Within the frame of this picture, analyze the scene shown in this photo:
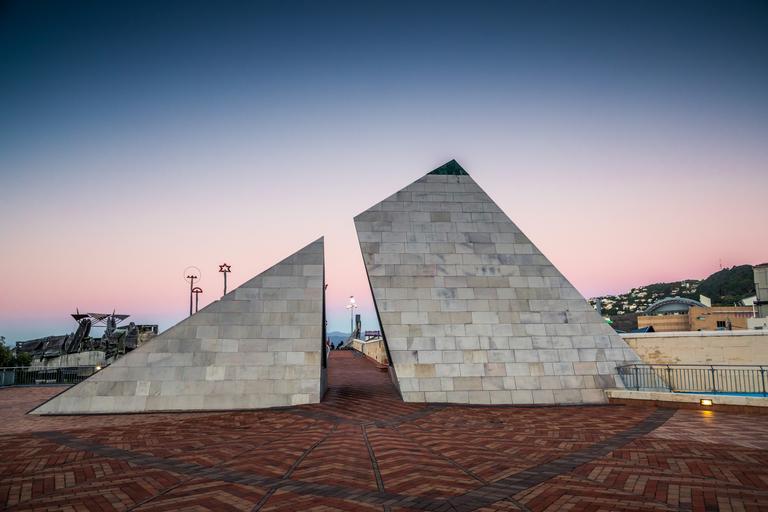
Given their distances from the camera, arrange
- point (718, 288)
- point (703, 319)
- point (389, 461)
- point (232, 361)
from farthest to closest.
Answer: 1. point (718, 288)
2. point (703, 319)
3. point (232, 361)
4. point (389, 461)

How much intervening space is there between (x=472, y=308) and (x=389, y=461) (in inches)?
322

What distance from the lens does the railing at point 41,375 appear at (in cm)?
2134

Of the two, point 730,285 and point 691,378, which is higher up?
point 730,285

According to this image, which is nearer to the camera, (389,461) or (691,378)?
(389,461)

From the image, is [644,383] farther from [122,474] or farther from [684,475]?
[122,474]

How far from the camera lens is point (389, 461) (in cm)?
738

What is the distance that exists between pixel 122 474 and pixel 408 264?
1030 cm

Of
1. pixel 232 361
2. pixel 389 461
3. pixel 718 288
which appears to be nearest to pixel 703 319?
pixel 232 361

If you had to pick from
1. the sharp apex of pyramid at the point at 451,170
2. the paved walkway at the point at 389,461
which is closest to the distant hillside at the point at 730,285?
the sharp apex of pyramid at the point at 451,170

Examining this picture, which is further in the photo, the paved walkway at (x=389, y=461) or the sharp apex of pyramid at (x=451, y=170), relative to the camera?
the sharp apex of pyramid at (x=451, y=170)

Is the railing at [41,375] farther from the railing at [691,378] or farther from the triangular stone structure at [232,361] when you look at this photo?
the railing at [691,378]

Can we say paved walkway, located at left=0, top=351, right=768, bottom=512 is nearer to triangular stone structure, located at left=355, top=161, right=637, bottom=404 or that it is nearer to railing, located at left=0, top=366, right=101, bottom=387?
triangular stone structure, located at left=355, top=161, right=637, bottom=404

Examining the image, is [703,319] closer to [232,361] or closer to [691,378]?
[691,378]

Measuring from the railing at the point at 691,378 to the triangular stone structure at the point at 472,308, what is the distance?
555 mm
